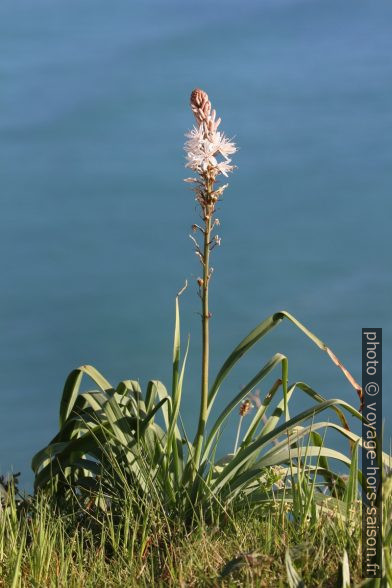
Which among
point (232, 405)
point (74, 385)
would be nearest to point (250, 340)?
point (232, 405)

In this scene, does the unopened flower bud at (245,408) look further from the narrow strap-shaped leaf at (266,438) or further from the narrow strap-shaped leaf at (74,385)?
the narrow strap-shaped leaf at (74,385)

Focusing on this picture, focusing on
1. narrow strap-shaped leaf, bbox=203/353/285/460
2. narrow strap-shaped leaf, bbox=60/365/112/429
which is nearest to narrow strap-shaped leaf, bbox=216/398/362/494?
narrow strap-shaped leaf, bbox=203/353/285/460

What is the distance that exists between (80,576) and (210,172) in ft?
5.69

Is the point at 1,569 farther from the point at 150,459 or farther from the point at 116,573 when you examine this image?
the point at 150,459

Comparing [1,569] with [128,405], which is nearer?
[1,569]

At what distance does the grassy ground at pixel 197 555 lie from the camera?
300cm

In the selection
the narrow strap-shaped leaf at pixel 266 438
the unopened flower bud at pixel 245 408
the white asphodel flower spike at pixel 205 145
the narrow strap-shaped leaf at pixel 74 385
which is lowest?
the narrow strap-shaped leaf at pixel 266 438

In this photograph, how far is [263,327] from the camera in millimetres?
4473

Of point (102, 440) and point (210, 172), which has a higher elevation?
point (210, 172)

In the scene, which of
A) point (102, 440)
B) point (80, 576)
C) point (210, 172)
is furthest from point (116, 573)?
point (210, 172)

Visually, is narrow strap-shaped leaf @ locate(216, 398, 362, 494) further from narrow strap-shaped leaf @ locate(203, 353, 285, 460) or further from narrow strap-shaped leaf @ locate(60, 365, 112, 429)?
narrow strap-shaped leaf @ locate(60, 365, 112, 429)

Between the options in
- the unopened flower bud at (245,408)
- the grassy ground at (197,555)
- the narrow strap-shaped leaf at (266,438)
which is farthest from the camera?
the unopened flower bud at (245,408)

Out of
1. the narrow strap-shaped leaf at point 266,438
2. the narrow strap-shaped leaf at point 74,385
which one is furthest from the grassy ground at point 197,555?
the narrow strap-shaped leaf at point 74,385

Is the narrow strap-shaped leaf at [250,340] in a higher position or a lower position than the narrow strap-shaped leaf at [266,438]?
higher
